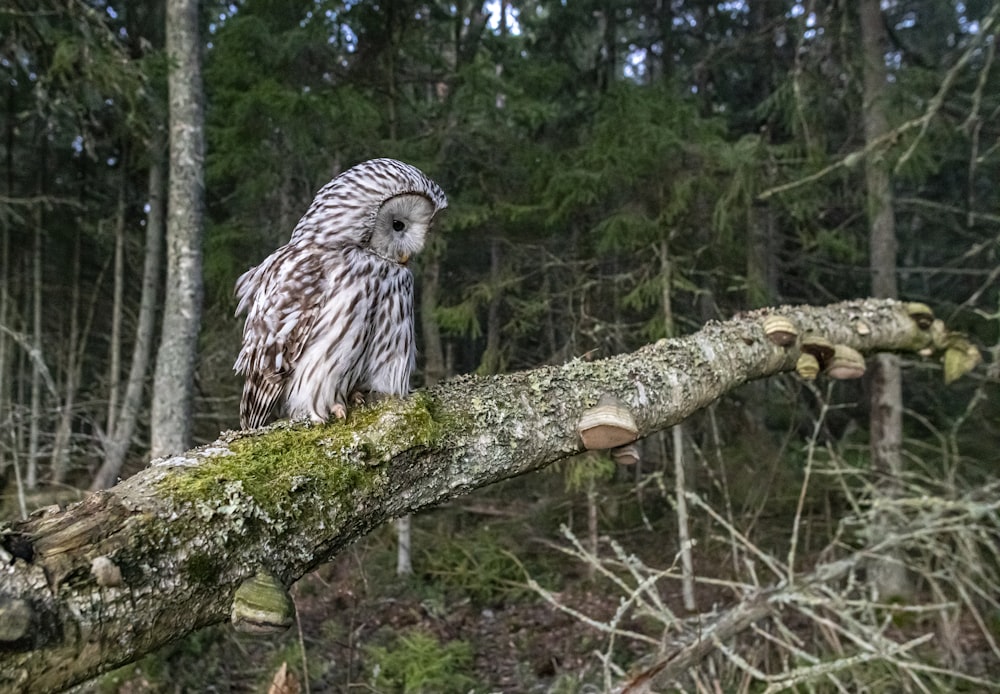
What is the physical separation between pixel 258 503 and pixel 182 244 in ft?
11.9

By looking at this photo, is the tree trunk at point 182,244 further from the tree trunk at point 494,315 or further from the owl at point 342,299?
the tree trunk at point 494,315

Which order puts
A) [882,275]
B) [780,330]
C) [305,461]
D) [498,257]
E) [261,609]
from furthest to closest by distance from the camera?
[498,257] < [882,275] < [780,330] < [305,461] < [261,609]

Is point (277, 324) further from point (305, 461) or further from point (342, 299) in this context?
point (305, 461)

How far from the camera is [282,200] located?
23.4 ft

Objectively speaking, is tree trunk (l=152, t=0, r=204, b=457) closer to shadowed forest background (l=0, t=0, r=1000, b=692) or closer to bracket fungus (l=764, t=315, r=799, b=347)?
shadowed forest background (l=0, t=0, r=1000, b=692)

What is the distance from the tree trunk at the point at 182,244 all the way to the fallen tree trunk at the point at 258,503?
3.02m

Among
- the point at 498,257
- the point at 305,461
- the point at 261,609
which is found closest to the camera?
the point at 261,609

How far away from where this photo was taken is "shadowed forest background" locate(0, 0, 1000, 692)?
18.5ft

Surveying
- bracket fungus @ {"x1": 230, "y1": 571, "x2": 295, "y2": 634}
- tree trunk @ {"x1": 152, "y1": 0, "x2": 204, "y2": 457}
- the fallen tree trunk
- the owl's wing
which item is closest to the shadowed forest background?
tree trunk @ {"x1": 152, "y1": 0, "x2": 204, "y2": 457}

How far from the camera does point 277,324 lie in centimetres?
249

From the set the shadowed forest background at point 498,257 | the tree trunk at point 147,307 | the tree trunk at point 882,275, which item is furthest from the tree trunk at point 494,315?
the tree trunk at point 882,275

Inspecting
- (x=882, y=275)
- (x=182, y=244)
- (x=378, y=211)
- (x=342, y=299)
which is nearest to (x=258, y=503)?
(x=342, y=299)

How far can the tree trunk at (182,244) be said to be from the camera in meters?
4.58

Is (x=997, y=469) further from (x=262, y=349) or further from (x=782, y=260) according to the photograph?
(x=262, y=349)
